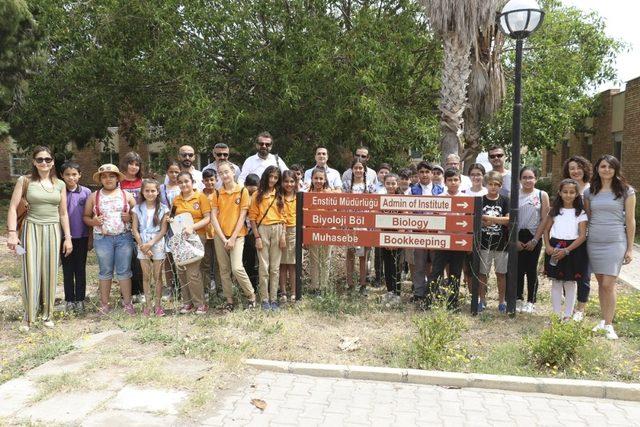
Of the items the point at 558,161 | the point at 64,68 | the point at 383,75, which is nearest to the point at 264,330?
the point at 383,75

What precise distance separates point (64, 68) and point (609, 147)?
1876 centimetres

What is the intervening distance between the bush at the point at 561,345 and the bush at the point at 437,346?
627mm

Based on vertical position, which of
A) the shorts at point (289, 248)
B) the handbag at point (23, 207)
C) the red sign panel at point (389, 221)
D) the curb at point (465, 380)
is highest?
the handbag at point (23, 207)

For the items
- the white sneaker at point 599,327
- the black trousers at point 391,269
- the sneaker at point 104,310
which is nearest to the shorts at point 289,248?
the black trousers at point 391,269

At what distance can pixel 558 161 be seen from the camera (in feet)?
86.7

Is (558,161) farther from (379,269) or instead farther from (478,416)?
(478,416)

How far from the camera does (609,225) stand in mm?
4973

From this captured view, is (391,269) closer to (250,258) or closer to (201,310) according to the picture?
(250,258)

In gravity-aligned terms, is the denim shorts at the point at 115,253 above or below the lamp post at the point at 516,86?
below

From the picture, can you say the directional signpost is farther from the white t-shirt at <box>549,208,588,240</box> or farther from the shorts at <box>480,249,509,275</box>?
the white t-shirt at <box>549,208,588,240</box>

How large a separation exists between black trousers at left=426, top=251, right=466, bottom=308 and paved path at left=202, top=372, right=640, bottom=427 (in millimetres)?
1848

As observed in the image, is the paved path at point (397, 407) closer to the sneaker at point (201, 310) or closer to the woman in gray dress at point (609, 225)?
the woman in gray dress at point (609, 225)

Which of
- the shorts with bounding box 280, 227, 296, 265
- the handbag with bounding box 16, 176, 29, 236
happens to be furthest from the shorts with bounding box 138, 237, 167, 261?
the shorts with bounding box 280, 227, 296, 265

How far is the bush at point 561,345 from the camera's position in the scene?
4199 mm
